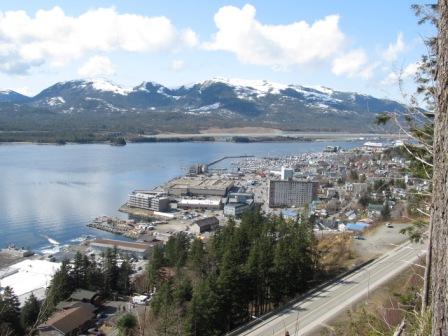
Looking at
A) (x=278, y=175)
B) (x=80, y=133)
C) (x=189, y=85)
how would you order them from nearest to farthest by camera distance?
(x=278, y=175)
(x=80, y=133)
(x=189, y=85)

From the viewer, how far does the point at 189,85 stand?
74.4 metres

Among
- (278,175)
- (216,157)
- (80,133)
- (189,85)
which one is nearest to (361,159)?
(278,175)

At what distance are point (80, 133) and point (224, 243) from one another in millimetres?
28312

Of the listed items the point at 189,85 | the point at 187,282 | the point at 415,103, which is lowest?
the point at 187,282

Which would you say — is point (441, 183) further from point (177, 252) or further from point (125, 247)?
point (125, 247)

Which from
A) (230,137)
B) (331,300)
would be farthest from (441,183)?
(230,137)

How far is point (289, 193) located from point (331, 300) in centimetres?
970

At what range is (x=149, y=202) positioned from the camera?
40.3 ft

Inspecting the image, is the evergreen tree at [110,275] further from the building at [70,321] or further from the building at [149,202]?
the building at [149,202]

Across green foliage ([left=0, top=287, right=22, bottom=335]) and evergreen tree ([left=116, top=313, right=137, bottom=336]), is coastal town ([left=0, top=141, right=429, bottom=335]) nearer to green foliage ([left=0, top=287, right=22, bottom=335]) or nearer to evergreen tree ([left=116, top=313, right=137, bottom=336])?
green foliage ([left=0, top=287, right=22, bottom=335])

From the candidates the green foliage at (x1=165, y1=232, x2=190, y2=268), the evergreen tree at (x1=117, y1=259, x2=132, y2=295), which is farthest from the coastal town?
the green foliage at (x1=165, y1=232, x2=190, y2=268)

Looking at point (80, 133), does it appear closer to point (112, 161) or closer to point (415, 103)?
point (112, 161)

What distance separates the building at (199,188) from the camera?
47.2 feet

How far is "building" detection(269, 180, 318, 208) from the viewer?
13.1 m
